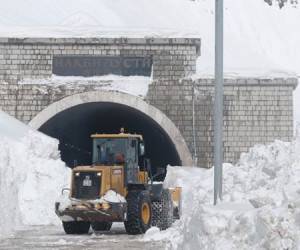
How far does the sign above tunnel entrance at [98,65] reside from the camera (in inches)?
1318

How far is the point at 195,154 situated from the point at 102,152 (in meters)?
14.7

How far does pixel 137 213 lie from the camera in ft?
56.3

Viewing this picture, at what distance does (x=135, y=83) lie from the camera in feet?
109

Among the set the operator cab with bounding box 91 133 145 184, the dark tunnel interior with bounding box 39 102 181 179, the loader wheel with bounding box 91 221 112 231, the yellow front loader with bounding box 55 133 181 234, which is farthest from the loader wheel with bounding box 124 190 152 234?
the dark tunnel interior with bounding box 39 102 181 179

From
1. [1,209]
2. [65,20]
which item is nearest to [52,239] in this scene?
[1,209]

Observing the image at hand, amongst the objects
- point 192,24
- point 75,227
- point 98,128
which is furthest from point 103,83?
point 192,24

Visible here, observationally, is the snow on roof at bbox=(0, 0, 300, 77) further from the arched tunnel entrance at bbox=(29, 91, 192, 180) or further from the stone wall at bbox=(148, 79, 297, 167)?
the arched tunnel entrance at bbox=(29, 91, 192, 180)

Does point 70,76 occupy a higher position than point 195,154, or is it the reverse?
point 70,76

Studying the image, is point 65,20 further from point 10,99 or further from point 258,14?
point 258,14

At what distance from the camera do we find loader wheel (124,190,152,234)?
677 inches

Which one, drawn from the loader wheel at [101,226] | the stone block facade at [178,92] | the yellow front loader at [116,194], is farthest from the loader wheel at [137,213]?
the stone block facade at [178,92]

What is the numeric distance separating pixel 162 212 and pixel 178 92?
15015 millimetres

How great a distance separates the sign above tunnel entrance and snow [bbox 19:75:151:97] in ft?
0.87

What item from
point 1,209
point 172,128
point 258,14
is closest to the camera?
point 1,209
